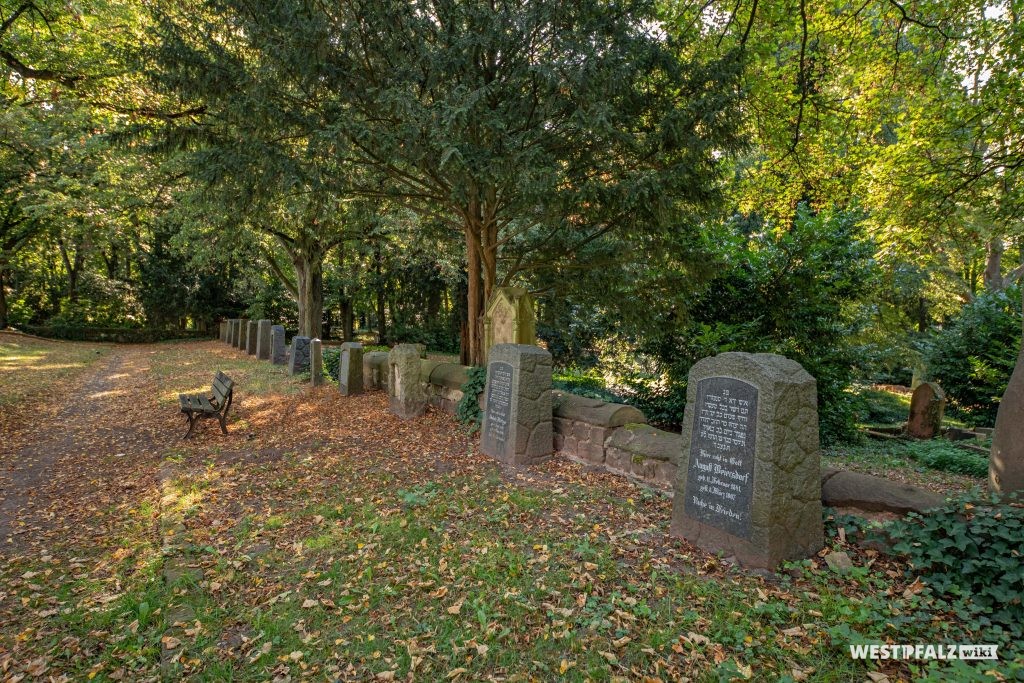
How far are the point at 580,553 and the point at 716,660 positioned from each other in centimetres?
128

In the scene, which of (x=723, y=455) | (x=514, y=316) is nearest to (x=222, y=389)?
(x=514, y=316)

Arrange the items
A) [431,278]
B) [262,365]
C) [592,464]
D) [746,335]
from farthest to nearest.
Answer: [431,278] < [262,365] < [746,335] < [592,464]

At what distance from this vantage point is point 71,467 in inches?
240

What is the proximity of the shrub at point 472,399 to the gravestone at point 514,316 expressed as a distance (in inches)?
21.9

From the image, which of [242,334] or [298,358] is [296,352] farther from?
[242,334]

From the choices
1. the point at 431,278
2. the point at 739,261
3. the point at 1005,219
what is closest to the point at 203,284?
the point at 431,278

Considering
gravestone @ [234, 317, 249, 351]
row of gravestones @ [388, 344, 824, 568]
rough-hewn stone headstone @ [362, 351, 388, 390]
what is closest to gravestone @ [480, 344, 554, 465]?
row of gravestones @ [388, 344, 824, 568]

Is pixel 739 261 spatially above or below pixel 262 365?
above

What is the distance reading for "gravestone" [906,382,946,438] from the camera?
10.3m

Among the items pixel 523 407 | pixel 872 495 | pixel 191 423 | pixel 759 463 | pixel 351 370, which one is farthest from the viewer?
pixel 351 370

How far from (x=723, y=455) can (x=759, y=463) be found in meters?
0.29

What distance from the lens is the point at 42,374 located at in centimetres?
1249

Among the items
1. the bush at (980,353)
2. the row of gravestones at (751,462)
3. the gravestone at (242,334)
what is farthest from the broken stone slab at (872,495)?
the gravestone at (242,334)

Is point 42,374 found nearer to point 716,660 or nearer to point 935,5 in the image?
point 716,660
